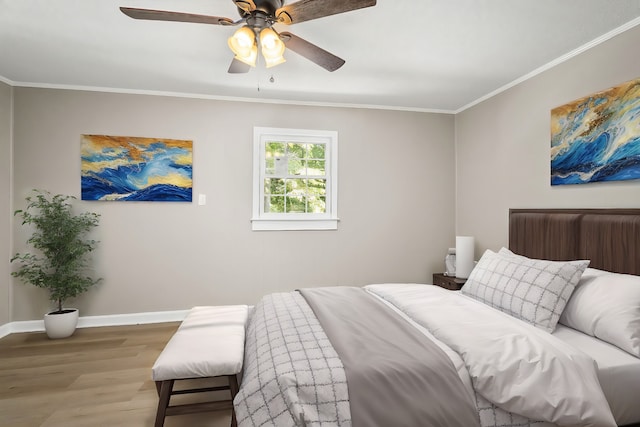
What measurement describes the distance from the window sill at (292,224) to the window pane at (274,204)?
0.47ft

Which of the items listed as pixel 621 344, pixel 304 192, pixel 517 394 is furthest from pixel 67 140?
pixel 621 344

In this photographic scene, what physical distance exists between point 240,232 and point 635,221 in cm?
342

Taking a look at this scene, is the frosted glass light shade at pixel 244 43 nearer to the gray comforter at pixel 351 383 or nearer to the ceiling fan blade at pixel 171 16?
the ceiling fan blade at pixel 171 16

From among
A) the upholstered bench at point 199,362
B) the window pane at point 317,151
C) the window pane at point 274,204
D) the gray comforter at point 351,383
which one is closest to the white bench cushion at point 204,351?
the upholstered bench at point 199,362

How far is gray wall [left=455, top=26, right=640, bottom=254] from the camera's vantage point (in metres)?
2.48

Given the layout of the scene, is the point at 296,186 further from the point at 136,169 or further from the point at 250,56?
the point at 250,56

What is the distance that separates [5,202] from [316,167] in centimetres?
321

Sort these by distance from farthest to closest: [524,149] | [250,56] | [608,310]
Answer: [524,149], [250,56], [608,310]

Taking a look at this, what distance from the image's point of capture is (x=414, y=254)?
4.40m

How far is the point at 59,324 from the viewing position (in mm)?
3359

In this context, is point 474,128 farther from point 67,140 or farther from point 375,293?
point 67,140

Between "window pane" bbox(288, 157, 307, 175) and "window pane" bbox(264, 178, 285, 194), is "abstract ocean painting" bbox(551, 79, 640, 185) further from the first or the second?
"window pane" bbox(264, 178, 285, 194)

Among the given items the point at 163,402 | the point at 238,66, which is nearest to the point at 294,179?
the point at 238,66

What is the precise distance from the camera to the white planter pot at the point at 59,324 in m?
3.35
